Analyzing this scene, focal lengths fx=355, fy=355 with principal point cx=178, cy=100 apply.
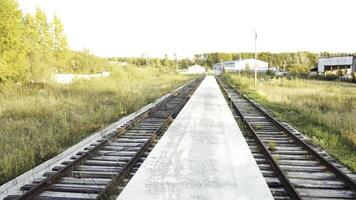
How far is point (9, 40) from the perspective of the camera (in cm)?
2234

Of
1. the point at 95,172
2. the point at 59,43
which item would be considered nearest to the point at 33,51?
the point at 59,43

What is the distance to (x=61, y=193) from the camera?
225 inches

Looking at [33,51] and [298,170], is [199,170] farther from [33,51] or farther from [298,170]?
[33,51]

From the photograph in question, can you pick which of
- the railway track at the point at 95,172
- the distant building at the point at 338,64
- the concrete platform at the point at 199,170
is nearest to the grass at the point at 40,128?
the railway track at the point at 95,172

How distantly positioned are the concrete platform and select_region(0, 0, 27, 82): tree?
15.7 metres

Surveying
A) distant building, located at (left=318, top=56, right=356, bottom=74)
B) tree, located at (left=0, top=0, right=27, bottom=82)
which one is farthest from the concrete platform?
distant building, located at (left=318, top=56, right=356, bottom=74)

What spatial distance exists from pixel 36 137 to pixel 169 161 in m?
4.54

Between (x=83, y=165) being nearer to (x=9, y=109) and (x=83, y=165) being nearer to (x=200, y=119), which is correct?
(x=200, y=119)

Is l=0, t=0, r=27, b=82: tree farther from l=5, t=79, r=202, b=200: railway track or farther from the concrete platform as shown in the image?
the concrete platform

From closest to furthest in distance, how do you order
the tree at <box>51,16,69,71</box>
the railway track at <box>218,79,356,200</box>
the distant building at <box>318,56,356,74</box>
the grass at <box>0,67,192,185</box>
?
the railway track at <box>218,79,356,200</box>, the grass at <box>0,67,192,185</box>, the tree at <box>51,16,69,71</box>, the distant building at <box>318,56,356,74</box>

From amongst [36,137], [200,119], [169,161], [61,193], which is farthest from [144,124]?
[61,193]

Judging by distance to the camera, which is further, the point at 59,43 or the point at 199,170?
the point at 59,43

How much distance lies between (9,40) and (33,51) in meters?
9.02

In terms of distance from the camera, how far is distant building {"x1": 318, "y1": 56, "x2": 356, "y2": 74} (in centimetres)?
7539
